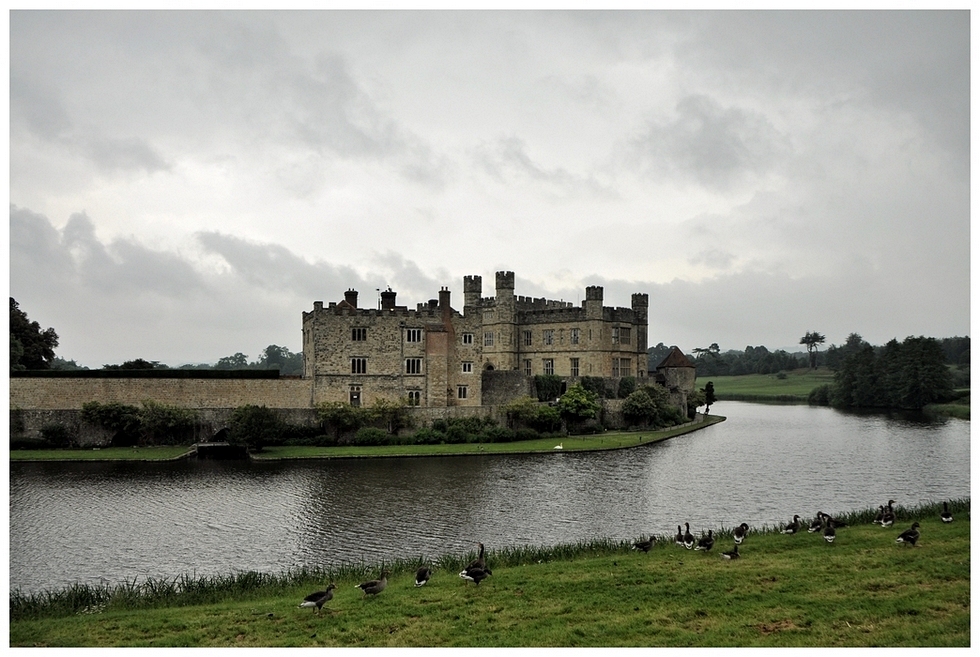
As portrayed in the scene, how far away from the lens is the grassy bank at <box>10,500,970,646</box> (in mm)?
12250

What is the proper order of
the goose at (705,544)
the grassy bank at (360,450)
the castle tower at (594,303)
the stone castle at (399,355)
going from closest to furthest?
the goose at (705,544) < the grassy bank at (360,450) < the stone castle at (399,355) < the castle tower at (594,303)

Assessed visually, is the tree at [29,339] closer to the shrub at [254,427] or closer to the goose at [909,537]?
the shrub at [254,427]

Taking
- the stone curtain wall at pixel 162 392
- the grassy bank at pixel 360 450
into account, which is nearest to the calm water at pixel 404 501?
the grassy bank at pixel 360 450

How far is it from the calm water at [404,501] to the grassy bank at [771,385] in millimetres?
58270

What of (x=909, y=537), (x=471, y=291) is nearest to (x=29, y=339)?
(x=471, y=291)

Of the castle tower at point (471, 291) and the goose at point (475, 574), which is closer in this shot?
the goose at point (475, 574)

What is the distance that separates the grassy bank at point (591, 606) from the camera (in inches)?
482

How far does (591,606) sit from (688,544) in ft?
19.5

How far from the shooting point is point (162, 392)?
43500mm

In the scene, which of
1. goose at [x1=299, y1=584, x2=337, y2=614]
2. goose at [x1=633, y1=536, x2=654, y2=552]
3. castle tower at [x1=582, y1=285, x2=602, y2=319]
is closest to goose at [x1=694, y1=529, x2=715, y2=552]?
goose at [x1=633, y1=536, x2=654, y2=552]

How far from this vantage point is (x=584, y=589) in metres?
15.0

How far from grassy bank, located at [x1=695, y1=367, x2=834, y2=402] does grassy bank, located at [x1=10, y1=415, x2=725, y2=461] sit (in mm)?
58805

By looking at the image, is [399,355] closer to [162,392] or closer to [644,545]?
[162,392]

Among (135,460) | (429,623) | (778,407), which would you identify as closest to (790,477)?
(429,623)
